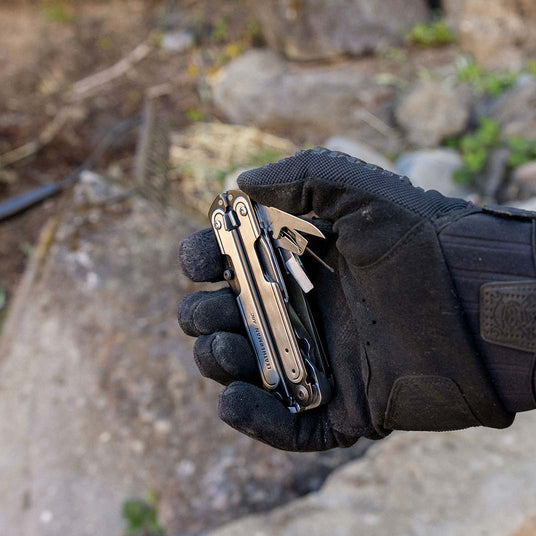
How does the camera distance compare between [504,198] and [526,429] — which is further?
[504,198]

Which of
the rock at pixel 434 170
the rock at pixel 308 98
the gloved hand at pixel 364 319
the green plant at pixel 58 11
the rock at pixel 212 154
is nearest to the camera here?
the gloved hand at pixel 364 319

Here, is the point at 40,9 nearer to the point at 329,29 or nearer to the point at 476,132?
the point at 329,29

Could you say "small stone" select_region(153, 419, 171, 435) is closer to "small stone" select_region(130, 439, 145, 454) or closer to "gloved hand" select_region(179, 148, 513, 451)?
"small stone" select_region(130, 439, 145, 454)

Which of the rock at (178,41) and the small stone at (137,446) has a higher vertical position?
the rock at (178,41)

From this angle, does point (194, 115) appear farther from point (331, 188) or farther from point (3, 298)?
point (331, 188)

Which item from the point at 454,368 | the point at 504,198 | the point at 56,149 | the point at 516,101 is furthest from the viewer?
the point at 56,149

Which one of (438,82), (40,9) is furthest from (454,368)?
(40,9)

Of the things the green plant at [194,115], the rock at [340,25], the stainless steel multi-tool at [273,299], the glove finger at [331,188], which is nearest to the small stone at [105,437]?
the stainless steel multi-tool at [273,299]

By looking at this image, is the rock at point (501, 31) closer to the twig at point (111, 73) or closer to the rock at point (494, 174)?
the rock at point (494, 174)
